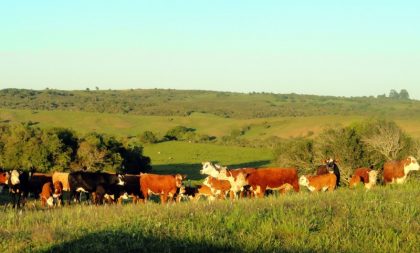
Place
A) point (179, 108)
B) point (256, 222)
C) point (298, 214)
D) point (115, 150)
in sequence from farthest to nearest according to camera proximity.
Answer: point (179, 108) < point (115, 150) < point (298, 214) < point (256, 222)

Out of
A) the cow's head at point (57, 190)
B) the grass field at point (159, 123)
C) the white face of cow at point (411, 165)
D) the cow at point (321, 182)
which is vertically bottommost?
the grass field at point (159, 123)

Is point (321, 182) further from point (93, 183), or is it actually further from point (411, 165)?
point (93, 183)

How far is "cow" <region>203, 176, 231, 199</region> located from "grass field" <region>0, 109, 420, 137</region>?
3996 inches

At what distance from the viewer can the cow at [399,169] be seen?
21688 millimetres

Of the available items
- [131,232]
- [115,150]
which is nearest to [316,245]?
[131,232]

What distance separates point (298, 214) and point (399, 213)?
7.25 feet

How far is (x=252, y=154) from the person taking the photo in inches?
3408

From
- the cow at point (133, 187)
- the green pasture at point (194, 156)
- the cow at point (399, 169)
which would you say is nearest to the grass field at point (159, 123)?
the green pasture at point (194, 156)

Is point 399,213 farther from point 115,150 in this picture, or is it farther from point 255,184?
point 115,150

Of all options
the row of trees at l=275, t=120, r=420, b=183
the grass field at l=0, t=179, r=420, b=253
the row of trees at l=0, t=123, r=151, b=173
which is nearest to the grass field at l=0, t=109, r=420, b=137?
the row of trees at l=0, t=123, r=151, b=173

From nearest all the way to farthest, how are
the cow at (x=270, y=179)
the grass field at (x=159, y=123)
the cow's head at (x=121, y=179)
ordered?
the cow at (x=270, y=179) < the cow's head at (x=121, y=179) < the grass field at (x=159, y=123)

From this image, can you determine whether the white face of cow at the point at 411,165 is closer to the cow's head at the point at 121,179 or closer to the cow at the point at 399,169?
the cow at the point at 399,169

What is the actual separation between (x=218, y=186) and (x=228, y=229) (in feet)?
34.1

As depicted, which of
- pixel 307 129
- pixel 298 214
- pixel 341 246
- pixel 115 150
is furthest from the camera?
pixel 307 129
